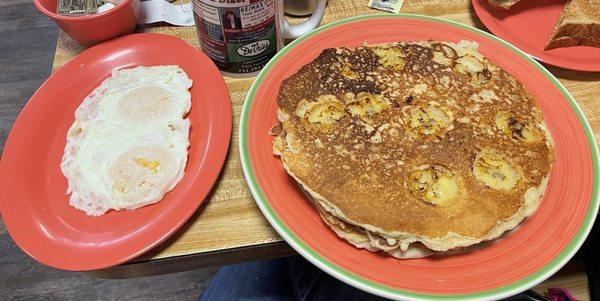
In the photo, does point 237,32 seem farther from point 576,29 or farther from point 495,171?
point 576,29

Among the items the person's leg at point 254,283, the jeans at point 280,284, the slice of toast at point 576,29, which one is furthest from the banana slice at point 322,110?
the slice of toast at point 576,29

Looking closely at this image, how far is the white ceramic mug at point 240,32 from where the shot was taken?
3.32 feet

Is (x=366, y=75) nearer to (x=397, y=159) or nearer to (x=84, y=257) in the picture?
(x=397, y=159)

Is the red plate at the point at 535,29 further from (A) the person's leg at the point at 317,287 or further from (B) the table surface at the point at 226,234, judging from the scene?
(A) the person's leg at the point at 317,287

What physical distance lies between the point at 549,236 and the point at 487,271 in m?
0.14

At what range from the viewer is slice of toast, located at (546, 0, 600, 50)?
1280mm

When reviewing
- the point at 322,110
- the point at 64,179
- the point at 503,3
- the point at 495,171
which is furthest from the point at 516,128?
the point at 64,179

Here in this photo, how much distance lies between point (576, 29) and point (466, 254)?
84 cm

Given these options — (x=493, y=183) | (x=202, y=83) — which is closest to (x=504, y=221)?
(x=493, y=183)

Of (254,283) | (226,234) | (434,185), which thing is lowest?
(254,283)

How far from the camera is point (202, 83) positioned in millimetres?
1134

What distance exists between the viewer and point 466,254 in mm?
837

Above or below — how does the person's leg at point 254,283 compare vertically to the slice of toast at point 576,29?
below

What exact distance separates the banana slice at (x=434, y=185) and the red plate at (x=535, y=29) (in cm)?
53
